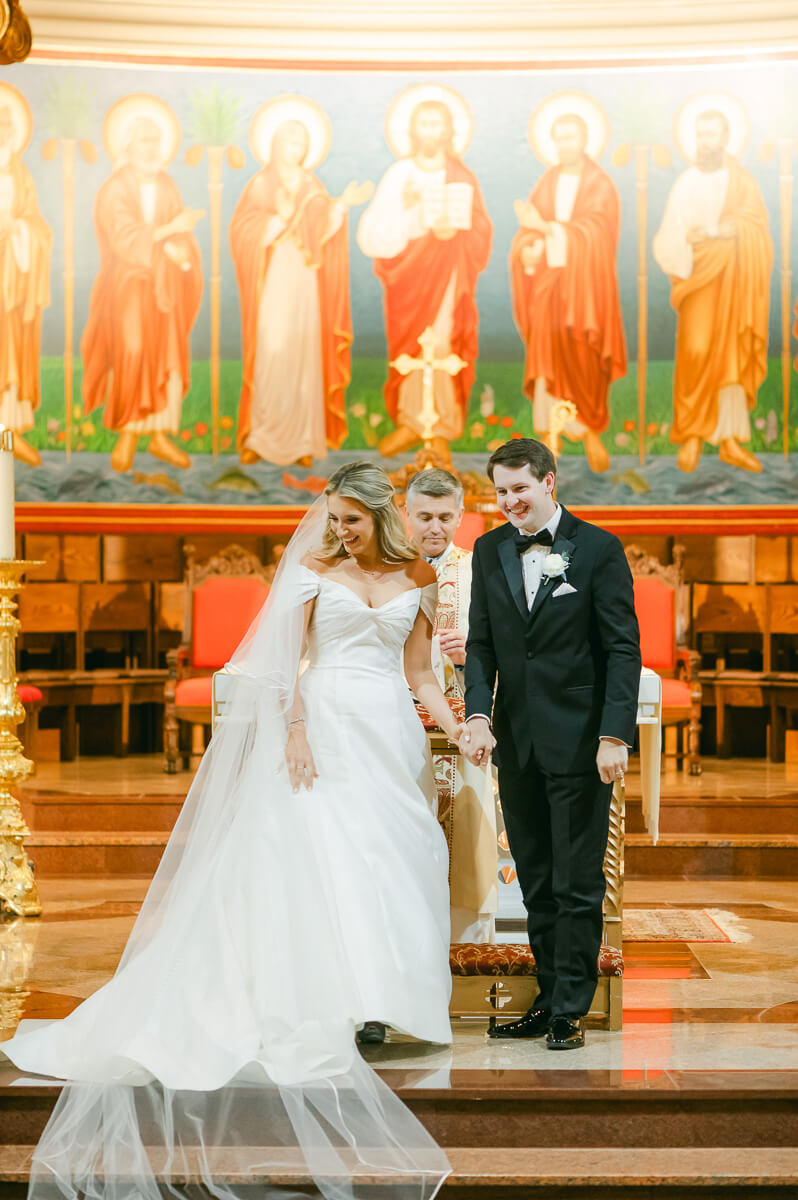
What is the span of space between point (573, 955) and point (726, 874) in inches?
111

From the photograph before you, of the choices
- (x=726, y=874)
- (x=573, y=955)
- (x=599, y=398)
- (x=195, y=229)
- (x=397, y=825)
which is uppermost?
(x=195, y=229)

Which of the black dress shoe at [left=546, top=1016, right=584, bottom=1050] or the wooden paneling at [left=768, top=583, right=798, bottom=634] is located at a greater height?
the wooden paneling at [left=768, top=583, right=798, bottom=634]

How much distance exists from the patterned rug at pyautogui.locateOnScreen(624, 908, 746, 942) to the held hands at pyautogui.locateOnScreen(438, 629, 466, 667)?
54.0 inches

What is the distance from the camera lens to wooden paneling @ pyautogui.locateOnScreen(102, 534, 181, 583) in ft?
28.5

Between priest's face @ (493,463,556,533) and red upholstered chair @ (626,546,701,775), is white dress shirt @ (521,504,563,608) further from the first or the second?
red upholstered chair @ (626,546,701,775)

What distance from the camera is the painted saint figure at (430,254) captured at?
873cm

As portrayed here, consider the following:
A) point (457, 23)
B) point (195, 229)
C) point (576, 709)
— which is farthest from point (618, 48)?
point (576, 709)

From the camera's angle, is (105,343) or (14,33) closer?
(14,33)

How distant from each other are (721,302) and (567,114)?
155 centimetres

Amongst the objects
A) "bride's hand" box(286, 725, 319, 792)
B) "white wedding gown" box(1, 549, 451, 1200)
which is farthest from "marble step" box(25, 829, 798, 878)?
"bride's hand" box(286, 725, 319, 792)

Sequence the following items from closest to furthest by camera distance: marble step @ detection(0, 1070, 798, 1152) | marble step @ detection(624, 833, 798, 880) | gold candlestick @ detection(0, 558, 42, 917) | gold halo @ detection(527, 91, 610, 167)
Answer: marble step @ detection(0, 1070, 798, 1152) < gold candlestick @ detection(0, 558, 42, 917) < marble step @ detection(624, 833, 798, 880) < gold halo @ detection(527, 91, 610, 167)

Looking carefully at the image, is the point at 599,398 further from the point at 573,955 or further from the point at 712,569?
the point at 573,955

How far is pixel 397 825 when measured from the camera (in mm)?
3535

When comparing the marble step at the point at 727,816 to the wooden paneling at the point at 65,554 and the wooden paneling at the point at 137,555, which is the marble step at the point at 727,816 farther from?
the wooden paneling at the point at 65,554
